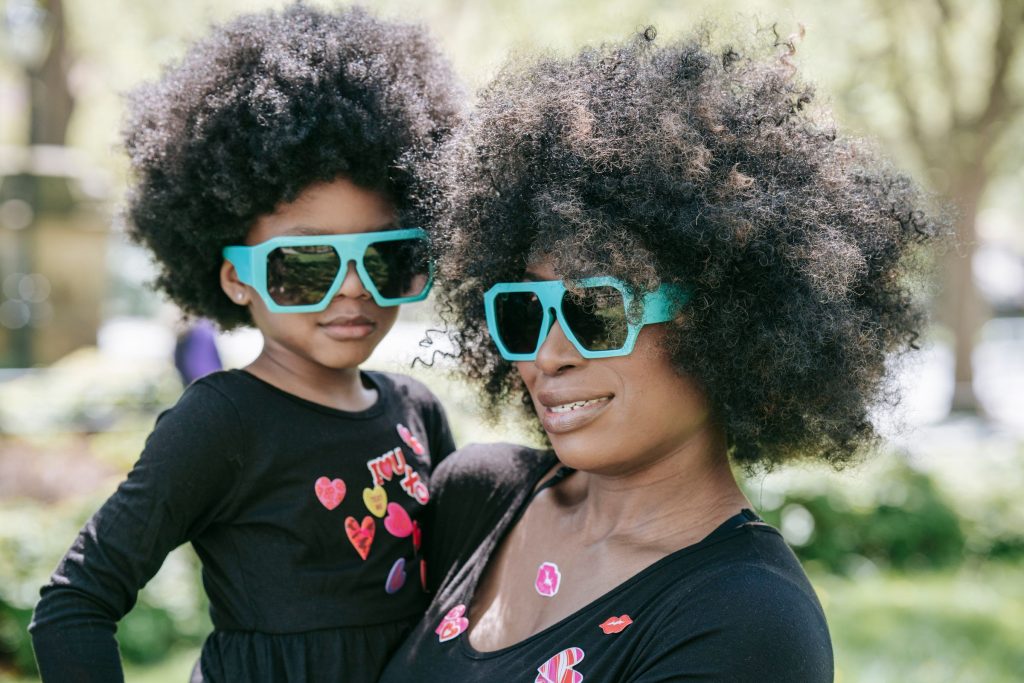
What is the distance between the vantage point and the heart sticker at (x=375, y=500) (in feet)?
8.84

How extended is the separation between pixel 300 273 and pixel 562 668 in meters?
1.18

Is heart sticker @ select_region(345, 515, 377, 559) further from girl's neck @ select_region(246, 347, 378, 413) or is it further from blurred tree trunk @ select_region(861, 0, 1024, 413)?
blurred tree trunk @ select_region(861, 0, 1024, 413)

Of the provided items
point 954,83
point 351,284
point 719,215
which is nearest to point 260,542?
point 351,284

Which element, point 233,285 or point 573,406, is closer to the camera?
point 573,406

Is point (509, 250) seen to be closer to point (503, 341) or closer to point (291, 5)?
point (503, 341)

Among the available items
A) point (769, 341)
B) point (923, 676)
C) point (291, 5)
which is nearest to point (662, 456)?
point (769, 341)

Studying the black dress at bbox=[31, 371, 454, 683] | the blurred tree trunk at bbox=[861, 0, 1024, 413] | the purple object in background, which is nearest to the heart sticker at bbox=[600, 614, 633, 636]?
the black dress at bbox=[31, 371, 454, 683]

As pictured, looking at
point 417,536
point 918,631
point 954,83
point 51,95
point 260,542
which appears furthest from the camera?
point 51,95

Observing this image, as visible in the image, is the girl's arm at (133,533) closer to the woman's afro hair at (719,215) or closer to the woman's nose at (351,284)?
the woman's nose at (351,284)

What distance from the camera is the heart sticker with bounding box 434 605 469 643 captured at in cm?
241

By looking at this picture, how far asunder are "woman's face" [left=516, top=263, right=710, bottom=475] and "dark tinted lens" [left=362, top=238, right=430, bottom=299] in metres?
0.48

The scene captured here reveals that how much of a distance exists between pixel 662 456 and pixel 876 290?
0.59 meters

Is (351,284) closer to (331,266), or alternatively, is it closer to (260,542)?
(331,266)

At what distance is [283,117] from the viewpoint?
8.75 feet
